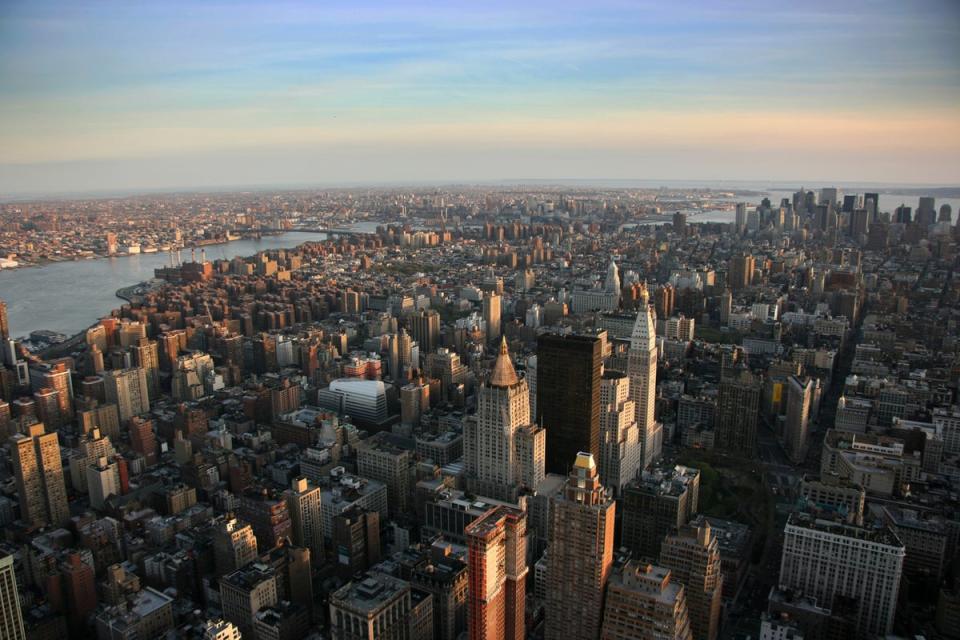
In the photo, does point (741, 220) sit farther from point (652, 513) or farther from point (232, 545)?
point (232, 545)

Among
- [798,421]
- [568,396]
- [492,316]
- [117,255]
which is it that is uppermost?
[117,255]

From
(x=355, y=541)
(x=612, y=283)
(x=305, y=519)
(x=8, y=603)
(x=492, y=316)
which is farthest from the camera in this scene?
(x=612, y=283)

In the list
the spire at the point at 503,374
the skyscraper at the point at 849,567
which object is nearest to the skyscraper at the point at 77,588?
the spire at the point at 503,374

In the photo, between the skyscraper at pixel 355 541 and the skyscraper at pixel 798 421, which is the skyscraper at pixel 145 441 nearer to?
the skyscraper at pixel 355 541

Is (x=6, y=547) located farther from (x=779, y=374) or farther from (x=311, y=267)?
(x=311, y=267)

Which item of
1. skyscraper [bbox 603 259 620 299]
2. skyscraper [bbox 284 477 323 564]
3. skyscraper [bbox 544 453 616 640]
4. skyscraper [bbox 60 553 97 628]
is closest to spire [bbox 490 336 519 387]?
skyscraper [bbox 284 477 323 564]

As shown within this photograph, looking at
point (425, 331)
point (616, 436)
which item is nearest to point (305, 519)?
point (616, 436)
